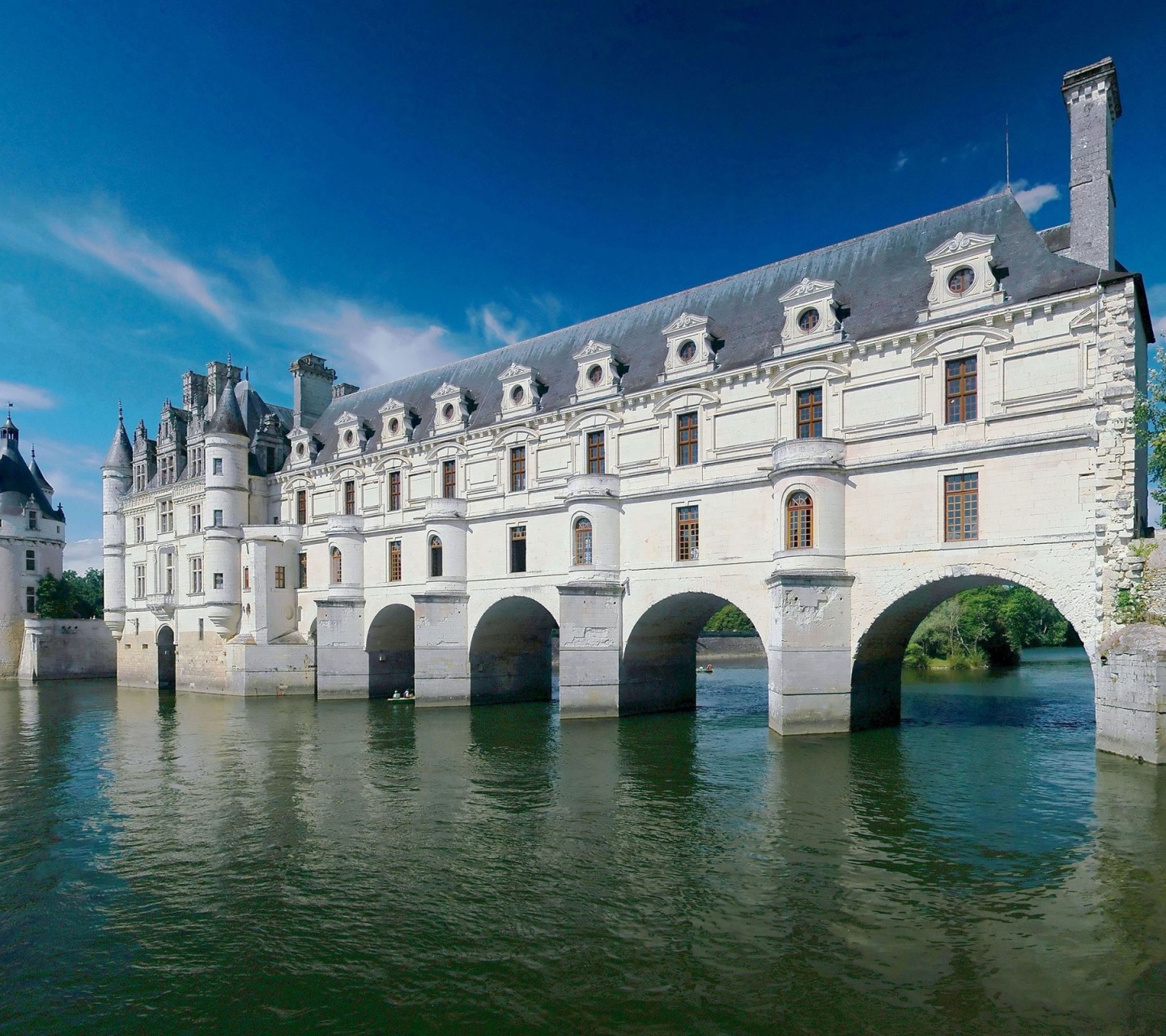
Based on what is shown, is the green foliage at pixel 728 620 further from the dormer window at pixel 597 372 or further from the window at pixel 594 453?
the dormer window at pixel 597 372

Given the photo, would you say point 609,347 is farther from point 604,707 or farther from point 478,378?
point 604,707

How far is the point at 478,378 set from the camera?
38531mm

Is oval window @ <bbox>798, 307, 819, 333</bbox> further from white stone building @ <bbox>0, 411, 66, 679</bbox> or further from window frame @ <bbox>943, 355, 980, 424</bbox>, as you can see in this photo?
white stone building @ <bbox>0, 411, 66, 679</bbox>

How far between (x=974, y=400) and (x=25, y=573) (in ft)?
212

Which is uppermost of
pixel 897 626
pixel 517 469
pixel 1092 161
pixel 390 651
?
pixel 1092 161

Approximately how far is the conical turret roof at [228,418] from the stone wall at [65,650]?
25.1 metres

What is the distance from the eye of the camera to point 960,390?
22.7 meters

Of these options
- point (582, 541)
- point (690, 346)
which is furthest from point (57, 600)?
point (690, 346)

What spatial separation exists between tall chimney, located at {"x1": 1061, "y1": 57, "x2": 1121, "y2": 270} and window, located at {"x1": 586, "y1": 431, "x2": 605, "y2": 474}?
52.2ft

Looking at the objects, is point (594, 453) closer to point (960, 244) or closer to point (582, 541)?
point (582, 541)

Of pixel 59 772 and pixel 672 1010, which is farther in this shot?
pixel 59 772

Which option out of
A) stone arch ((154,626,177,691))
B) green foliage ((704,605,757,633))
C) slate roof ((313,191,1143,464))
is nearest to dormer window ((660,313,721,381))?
slate roof ((313,191,1143,464))

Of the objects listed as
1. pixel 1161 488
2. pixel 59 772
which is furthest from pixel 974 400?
pixel 59 772

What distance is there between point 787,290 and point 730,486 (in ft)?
23.7
